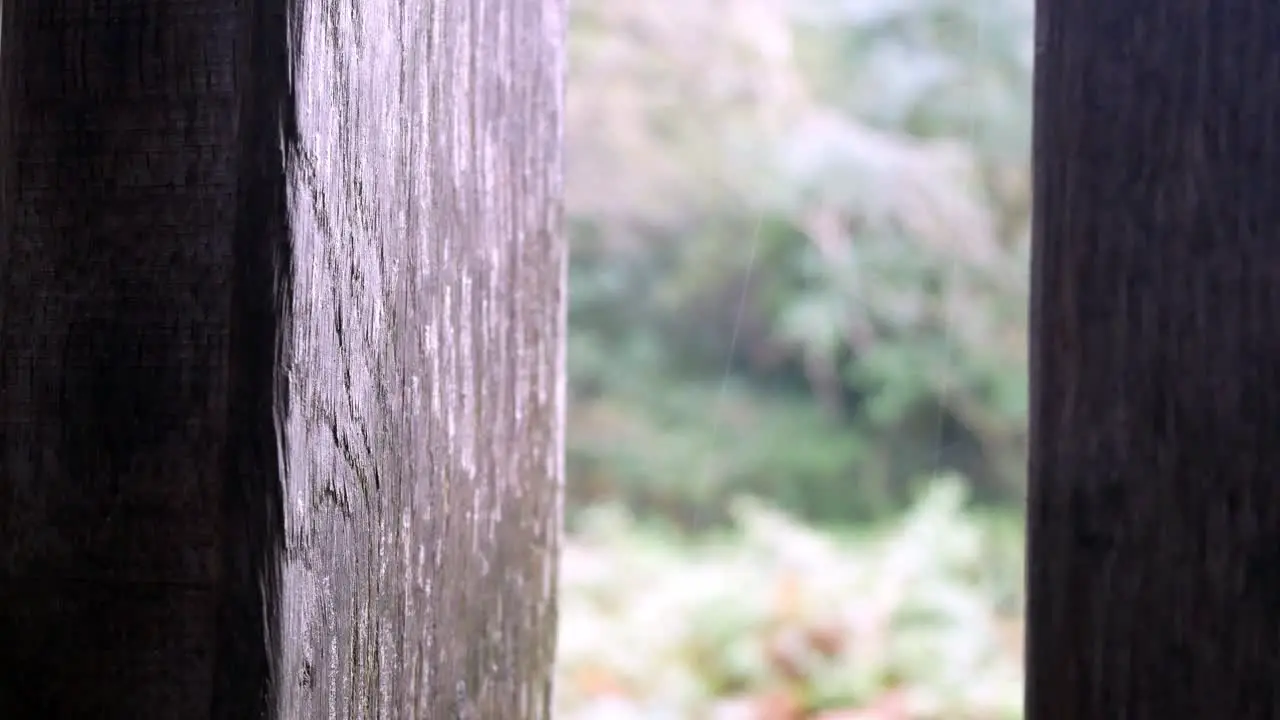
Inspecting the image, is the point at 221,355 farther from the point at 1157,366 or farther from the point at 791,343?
the point at 791,343

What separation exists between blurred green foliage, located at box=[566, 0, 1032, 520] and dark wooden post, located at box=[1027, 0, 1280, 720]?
192 inches

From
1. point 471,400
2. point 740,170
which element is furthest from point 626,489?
point 471,400

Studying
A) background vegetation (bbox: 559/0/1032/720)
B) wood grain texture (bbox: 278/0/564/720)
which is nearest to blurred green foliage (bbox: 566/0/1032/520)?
background vegetation (bbox: 559/0/1032/720)

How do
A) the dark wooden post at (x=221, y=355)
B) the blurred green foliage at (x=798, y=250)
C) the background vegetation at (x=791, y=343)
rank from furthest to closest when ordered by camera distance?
the blurred green foliage at (x=798, y=250), the background vegetation at (x=791, y=343), the dark wooden post at (x=221, y=355)

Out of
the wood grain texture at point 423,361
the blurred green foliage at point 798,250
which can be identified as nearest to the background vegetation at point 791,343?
the blurred green foliage at point 798,250

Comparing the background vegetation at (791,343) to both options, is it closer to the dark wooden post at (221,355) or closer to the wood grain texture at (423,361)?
the wood grain texture at (423,361)

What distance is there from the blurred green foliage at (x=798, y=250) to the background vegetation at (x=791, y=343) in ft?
0.05

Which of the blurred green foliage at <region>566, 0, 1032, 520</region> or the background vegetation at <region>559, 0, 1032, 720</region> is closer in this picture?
the background vegetation at <region>559, 0, 1032, 720</region>

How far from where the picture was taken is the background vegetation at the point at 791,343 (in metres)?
4.45

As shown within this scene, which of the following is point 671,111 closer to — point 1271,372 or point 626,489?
point 626,489

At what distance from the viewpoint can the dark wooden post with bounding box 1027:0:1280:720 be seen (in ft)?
1.19

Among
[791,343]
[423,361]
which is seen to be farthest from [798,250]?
[423,361]

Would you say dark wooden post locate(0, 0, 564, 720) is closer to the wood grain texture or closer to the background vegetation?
the wood grain texture

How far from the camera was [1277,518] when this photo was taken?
0.36 m
